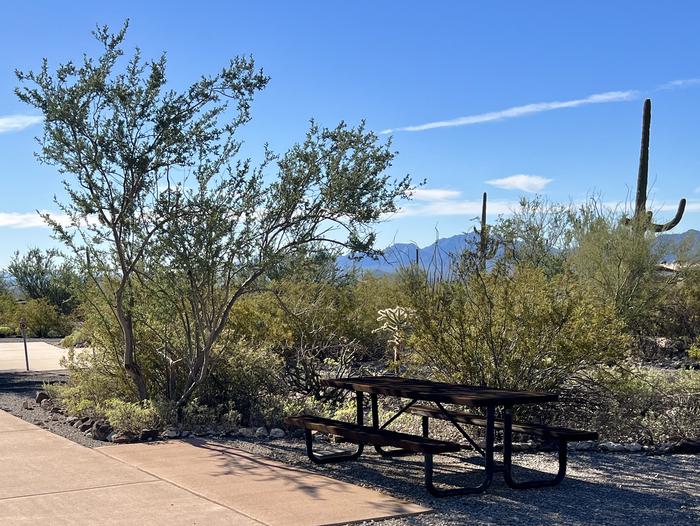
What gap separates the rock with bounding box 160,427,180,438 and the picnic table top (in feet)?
6.26

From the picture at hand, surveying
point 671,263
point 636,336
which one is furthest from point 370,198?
point 671,263

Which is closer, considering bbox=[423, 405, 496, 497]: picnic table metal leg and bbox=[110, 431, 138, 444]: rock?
bbox=[423, 405, 496, 497]: picnic table metal leg

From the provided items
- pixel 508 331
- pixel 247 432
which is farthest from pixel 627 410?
pixel 247 432

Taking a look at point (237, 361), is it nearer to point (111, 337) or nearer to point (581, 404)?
point (111, 337)

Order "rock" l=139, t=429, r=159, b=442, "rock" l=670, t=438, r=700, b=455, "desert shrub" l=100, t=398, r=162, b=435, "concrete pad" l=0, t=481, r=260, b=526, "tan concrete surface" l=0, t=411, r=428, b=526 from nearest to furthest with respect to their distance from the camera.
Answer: "concrete pad" l=0, t=481, r=260, b=526, "tan concrete surface" l=0, t=411, r=428, b=526, "rock" l=670, t=438, r=700, b=455, "rock" l=139, t=429, r=159, b=442, "desert shrub" l=100, t=398, r=162, b=435

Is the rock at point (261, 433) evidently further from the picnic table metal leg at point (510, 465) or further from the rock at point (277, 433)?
the picnic table metal leg at point (510, 465)

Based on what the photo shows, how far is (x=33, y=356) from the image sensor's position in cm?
2289

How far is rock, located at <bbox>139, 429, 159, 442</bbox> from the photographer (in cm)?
1009

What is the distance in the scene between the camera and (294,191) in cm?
1080

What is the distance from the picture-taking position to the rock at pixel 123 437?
9.91 m

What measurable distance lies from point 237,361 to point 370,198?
270 cm

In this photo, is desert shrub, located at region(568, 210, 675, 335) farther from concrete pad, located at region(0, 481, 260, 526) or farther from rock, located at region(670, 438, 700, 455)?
concrete pad, located at region(0, 481, 260, 526)

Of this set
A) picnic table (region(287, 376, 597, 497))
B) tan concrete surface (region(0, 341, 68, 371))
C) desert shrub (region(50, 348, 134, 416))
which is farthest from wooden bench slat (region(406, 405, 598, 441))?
tan concrete surface (region(0, 341, 68, 371))

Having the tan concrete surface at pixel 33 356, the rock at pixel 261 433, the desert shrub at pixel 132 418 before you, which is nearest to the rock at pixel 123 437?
the desert shrub at pixel 132 418
